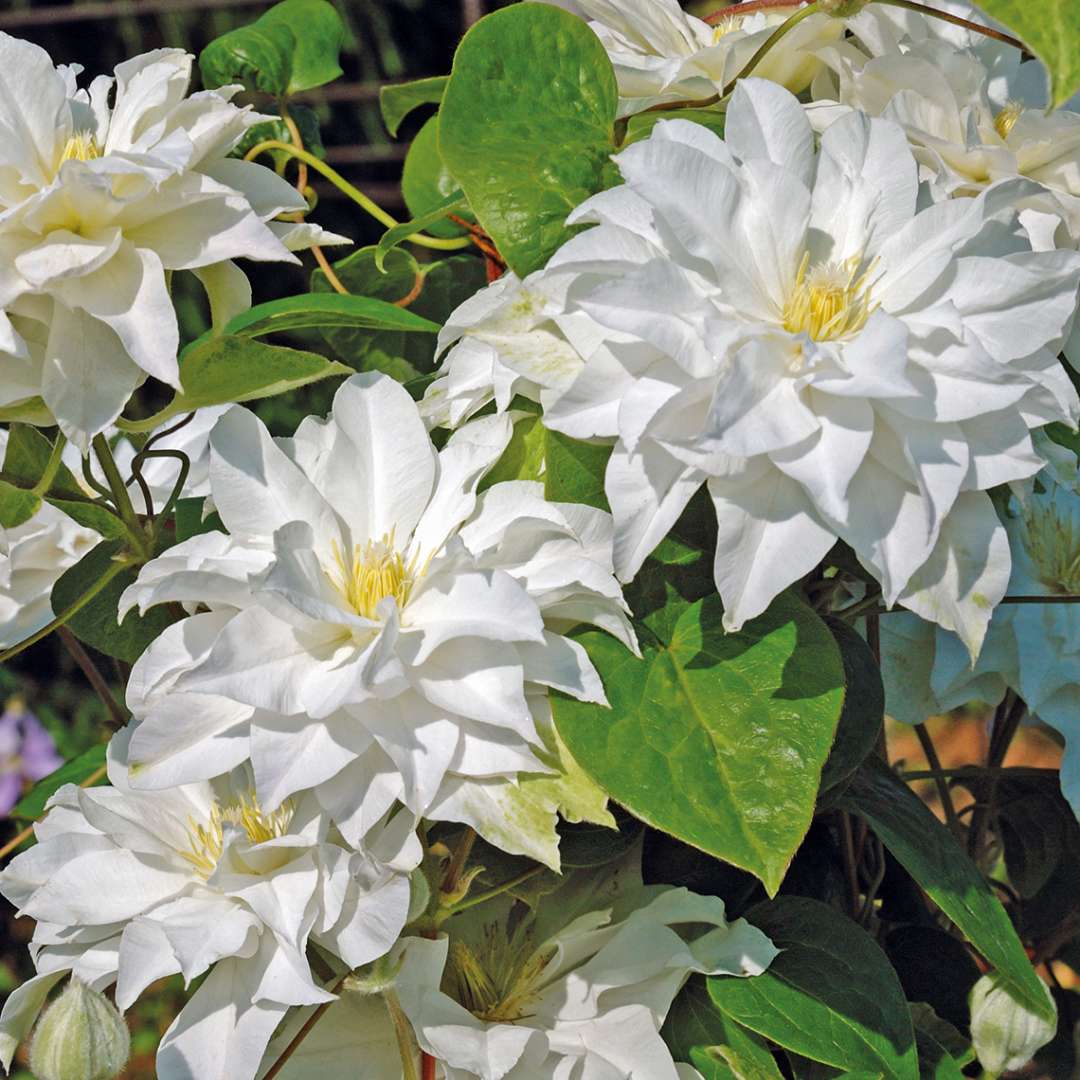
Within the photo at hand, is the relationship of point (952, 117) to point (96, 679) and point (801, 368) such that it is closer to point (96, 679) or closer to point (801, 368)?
point (801, 368)

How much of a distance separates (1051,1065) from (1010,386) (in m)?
0.42

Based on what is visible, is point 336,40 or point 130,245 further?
point 336,40

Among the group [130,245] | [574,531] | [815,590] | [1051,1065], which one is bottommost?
[1051,1065]

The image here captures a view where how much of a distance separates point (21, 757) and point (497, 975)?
1152mm

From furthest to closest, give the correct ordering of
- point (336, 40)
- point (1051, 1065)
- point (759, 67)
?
point (336, 40)
point (1051, 1065)
point (759, 67)

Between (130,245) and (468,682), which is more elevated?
(130,245)

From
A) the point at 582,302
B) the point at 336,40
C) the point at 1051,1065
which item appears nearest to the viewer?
the point at 582,302

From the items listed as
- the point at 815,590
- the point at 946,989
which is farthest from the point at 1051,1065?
the point at 815,590

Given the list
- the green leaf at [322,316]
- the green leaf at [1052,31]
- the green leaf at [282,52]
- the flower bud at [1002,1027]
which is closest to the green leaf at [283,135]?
the green leaf at [282,52]

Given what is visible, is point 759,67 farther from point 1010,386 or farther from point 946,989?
point 946,989

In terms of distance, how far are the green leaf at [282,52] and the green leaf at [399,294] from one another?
12 centimetres

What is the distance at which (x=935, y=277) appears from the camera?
45cm

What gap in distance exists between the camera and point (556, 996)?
539mm

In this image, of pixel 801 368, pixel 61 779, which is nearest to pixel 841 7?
pixel 801 368
